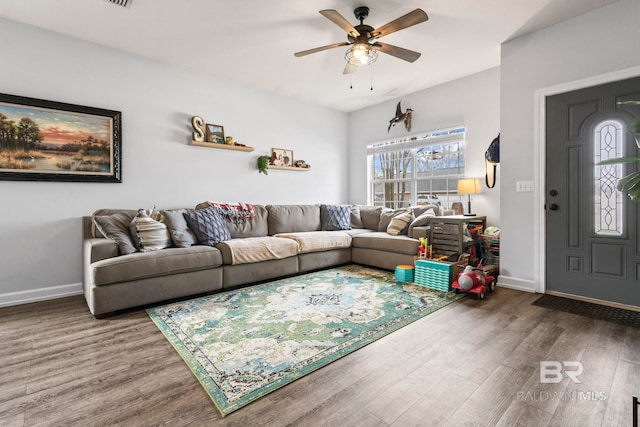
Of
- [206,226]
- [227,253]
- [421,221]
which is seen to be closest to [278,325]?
[227,253]

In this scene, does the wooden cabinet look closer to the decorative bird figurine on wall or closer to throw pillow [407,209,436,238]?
throw pillow [407,209,436,238]

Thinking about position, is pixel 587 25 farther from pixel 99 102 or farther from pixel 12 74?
pixel 12 74

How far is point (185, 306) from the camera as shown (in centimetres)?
266

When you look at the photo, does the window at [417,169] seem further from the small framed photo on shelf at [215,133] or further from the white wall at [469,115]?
the small framed photo on shelf at [215,133]

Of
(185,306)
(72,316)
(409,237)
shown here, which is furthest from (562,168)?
(72,316)

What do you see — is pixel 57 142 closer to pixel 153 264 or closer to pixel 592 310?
pixel 153 264

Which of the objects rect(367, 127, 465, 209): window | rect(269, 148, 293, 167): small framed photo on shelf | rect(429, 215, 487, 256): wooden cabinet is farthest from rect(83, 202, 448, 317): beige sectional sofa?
→ rect(269, 148, 293, 167): small framed photo on shelf

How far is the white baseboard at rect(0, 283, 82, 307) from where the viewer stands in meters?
2.80

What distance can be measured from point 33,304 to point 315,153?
4179 mm

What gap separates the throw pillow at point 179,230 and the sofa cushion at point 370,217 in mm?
2678

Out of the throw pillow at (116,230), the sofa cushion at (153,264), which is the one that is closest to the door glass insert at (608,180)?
the sofa cushion at (153,264)

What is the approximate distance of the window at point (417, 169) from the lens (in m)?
4.49

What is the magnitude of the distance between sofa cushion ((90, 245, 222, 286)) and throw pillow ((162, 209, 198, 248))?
168 mm

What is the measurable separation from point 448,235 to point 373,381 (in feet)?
7.76
